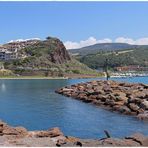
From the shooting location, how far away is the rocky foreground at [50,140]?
27.7m

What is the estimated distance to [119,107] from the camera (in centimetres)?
5516

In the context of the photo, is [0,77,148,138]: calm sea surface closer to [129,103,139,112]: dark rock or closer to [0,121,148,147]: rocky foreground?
[129,103,139,112]: dark rock

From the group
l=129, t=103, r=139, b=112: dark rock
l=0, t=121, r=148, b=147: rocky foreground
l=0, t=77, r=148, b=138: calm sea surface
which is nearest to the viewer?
l=0, t=121, r=148, b=147: rocky foreground

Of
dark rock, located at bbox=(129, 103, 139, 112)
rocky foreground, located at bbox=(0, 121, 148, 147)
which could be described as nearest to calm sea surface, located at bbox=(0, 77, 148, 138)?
dark rock, located at bbox=(129, 103, 139, 112)

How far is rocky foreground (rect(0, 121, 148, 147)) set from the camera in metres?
27.7

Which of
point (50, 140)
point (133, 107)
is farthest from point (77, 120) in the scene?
point (50, 140)

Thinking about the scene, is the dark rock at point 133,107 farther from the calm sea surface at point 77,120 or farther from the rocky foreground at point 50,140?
the rocky foreground at point 50,140

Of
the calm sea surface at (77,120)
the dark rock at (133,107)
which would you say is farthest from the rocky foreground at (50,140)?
the dark rock at (133,107)

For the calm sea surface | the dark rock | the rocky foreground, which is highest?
the dark rock

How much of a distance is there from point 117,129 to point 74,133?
4.46 metres

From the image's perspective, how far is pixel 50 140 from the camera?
3033 centimetres

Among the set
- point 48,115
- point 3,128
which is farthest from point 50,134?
point 48,115

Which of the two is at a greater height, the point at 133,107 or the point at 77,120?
the point at 133,107

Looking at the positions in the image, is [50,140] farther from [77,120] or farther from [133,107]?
[133,107]
